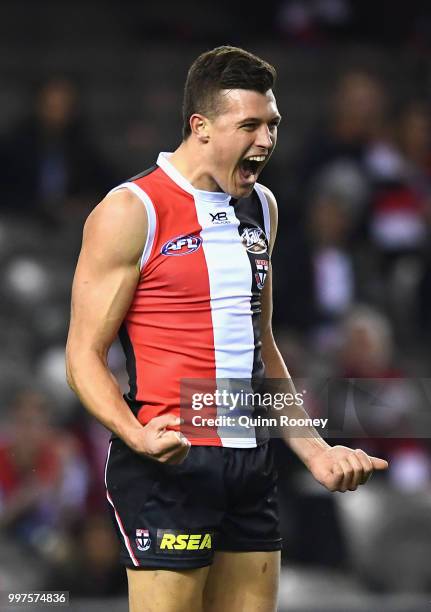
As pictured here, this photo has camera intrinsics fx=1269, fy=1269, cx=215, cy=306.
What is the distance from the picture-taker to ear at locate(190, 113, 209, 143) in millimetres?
3490

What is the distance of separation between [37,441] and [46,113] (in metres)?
2.89

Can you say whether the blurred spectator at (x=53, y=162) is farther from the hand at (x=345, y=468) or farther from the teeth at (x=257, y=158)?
the hand at (x=345, y=468)

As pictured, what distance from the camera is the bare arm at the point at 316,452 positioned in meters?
3.38

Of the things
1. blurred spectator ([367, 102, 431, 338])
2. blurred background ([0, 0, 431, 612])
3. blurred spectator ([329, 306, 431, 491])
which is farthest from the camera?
blurred spectator ([367, 102, 431, 338])

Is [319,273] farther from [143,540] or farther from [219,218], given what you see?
[143,540]

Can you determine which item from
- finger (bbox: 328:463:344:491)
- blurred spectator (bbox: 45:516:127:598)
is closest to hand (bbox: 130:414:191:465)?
finger (bbox: 328:463:344:491)

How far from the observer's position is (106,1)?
36.3 feet

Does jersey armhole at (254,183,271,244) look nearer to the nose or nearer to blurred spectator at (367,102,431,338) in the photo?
the nose

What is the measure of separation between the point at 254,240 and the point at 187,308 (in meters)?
0.32

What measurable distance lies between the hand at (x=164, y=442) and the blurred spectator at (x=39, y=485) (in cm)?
366

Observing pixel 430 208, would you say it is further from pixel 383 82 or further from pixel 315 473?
pixel 315 473

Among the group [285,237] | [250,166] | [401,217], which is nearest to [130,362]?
[250,166]

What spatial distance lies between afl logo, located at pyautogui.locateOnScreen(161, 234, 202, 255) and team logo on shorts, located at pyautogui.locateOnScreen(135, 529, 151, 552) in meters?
0.75

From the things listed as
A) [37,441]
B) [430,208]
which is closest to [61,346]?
[37,441]
